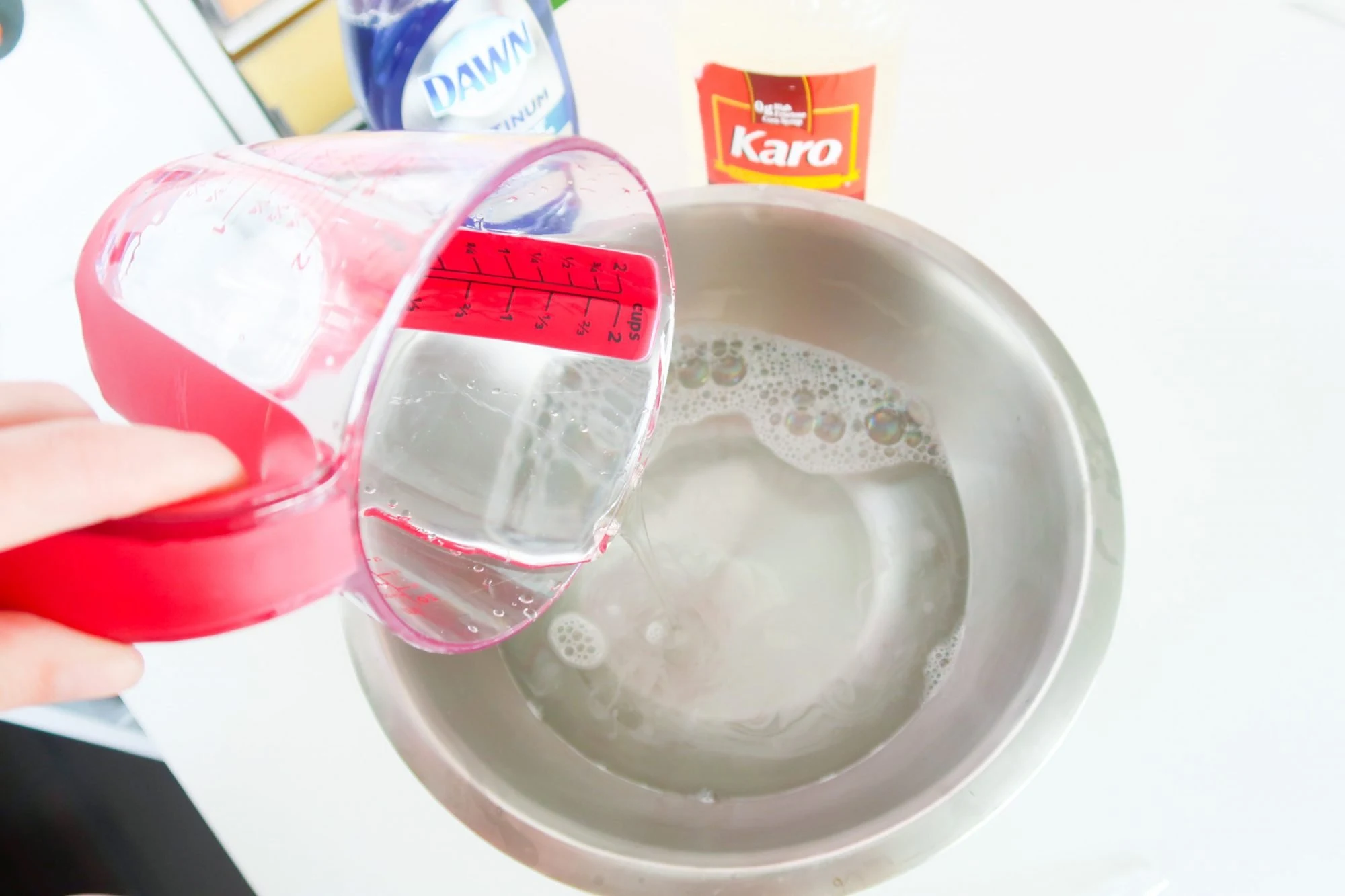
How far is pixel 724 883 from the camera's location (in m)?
0.43

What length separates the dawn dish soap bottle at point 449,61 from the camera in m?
0.52

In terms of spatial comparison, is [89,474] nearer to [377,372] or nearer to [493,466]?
[377,372]

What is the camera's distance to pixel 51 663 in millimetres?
316

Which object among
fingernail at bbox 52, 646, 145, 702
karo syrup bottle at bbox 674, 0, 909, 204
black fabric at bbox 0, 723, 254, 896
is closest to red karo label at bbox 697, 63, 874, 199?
karo syrup bottle at bbox 674, 0, 909, 204

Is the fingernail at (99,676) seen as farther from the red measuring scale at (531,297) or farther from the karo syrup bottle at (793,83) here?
the karo syrup bottle at (793,83)

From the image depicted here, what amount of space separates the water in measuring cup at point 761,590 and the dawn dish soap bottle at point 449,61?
0.73 ft

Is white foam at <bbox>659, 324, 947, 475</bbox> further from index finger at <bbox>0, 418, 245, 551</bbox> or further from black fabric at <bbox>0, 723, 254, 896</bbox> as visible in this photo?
black fabric at <bbox>0, 723, 254, 896</bbox>

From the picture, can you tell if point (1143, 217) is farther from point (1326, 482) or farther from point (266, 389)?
point (266, 389)

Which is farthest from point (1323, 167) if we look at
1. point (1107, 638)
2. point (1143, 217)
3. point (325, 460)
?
point (325, 460)

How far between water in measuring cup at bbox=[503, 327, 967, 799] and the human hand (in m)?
0.32

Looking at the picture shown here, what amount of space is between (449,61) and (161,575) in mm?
352

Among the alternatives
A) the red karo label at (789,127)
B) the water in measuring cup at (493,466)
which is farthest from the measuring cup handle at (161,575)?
the red karo label at (789,127)

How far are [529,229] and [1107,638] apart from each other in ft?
1.27

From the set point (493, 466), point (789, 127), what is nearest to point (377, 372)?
point (493, 466)
